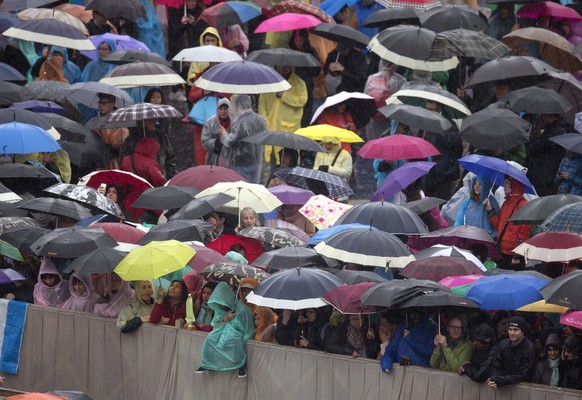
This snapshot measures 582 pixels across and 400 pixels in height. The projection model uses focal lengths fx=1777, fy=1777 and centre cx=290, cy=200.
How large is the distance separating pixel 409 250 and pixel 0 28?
35.3 ft

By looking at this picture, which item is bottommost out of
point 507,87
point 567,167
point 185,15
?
point 567,167

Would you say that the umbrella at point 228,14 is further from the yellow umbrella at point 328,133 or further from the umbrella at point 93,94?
the yellow umbrella at point 328,133

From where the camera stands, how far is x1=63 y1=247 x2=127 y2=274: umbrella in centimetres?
1883

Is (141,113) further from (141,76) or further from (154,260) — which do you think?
(154,260)

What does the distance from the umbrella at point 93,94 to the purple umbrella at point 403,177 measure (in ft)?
15.2

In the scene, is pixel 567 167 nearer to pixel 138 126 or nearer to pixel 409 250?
pixel 409 250

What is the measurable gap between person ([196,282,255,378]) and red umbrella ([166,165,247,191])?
12.8ft

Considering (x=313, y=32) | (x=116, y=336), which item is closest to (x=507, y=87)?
(x=313, y=32)

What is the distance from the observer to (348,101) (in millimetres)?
24516

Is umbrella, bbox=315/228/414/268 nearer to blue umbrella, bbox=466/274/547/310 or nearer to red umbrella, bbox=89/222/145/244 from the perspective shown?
blue umbrella, bbox=466/274/547/310

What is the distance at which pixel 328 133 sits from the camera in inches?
906

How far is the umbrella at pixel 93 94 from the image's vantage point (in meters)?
24.3

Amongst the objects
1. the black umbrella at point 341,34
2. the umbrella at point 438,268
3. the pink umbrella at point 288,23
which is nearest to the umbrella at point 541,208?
the umbrella at point 438,268

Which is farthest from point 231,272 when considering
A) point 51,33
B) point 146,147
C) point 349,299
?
point 51,33
